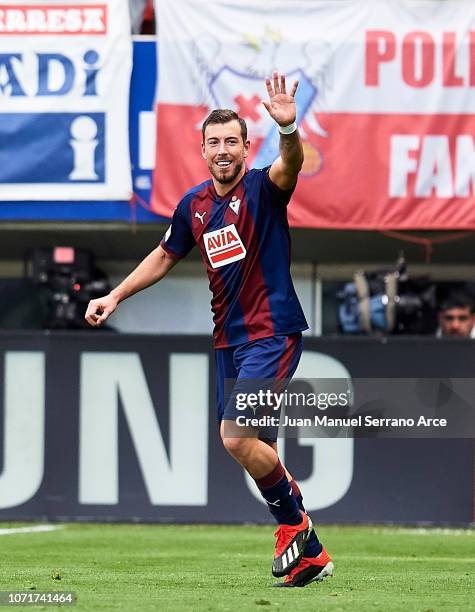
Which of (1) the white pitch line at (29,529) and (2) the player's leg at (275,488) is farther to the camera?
(1) the white pitch line at (29,529)

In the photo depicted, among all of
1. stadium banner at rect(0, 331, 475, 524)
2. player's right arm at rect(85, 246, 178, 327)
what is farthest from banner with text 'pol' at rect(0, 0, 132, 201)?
player's right arm at rect(85, 246, 178, 327)

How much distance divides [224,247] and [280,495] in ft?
3.87

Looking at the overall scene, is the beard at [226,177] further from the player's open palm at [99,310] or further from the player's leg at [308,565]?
the player's leg at [308,565]

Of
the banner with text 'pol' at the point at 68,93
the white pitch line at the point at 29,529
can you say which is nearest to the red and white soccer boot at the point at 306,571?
the white pitch line at the point at 29,529

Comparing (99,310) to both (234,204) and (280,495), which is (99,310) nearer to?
(234,204)

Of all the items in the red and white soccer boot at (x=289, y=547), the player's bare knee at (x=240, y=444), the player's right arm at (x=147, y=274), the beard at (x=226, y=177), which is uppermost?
the beard at (x=226, y=177)

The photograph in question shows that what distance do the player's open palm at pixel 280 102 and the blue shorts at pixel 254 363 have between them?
104 centimetres

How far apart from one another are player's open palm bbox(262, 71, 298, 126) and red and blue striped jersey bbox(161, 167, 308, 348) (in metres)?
0.47

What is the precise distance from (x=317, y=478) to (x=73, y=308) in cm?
291

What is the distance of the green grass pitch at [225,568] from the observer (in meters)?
5.97

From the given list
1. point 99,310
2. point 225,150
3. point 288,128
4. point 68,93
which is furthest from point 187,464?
point 288,128

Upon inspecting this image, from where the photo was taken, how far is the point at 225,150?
6.78 metres

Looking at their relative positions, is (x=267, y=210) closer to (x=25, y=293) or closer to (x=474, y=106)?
(x=474, y=106)

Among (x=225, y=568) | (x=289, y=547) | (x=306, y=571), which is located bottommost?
(x=225, y=568)
